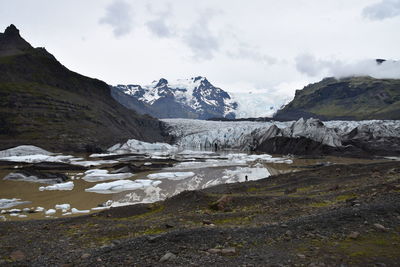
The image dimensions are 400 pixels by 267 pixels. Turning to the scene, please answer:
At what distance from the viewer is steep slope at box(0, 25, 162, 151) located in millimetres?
75000

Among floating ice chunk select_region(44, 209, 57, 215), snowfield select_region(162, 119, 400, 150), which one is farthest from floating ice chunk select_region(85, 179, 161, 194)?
snowfield select_region(162, 119, 400, 150)

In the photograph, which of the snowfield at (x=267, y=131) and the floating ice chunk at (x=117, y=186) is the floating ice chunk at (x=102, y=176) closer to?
the floating ice chunk at (x=117, y=186)

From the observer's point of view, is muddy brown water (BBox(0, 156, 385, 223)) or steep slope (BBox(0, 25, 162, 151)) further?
steep slope (BBox(0, 25, 162, 151))

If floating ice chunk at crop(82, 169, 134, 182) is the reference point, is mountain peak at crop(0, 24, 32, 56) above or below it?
above

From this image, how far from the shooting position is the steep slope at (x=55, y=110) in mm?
75000

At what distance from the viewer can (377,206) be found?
9391mm

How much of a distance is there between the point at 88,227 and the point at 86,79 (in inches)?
4614

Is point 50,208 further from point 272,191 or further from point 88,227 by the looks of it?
point 272,191

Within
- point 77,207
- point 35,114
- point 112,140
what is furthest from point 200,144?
point 77,207

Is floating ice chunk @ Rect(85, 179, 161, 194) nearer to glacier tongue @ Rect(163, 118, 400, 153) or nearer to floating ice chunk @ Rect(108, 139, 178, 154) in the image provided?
glacier tongue @ Rect(163, 118, 400, 153)

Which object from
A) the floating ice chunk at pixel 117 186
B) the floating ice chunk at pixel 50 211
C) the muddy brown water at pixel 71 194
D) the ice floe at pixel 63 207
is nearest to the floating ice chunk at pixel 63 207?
the ice floe at pixel 63 207

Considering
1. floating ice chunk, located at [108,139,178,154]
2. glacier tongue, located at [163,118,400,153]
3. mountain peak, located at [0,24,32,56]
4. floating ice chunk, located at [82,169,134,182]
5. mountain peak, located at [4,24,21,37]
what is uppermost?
mountain peak, located at [4,24,21,37]

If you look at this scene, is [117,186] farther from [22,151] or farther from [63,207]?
[22,151]

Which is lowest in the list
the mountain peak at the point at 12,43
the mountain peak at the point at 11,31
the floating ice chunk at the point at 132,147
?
the floating ice chunk at the point at 132,147
